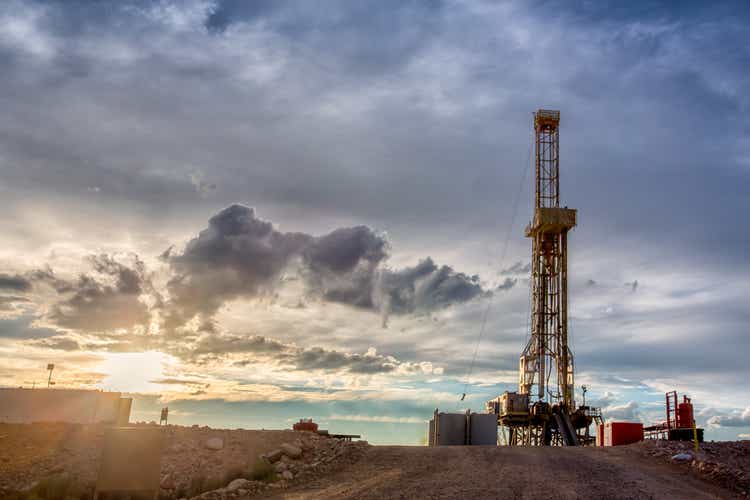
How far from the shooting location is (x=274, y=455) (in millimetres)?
26531

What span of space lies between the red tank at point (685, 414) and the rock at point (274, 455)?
19.6 m

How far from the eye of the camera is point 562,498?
20.9 meters

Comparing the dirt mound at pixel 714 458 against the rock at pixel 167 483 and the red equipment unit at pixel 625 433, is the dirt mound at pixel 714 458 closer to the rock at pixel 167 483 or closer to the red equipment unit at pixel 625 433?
the red equipment unit at pixel 625 433

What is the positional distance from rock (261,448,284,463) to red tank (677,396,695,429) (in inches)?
770

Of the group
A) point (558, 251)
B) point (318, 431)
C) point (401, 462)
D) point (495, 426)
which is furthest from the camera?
point (558, 251)

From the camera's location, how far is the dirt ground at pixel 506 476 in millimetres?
21656

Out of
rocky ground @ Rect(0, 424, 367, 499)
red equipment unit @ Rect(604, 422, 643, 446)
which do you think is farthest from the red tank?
rocky ground @ Rect(0, 424, 367, 499)

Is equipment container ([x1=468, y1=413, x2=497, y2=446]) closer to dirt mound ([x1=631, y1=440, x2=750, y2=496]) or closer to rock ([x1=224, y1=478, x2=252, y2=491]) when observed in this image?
dirt mound ([x1=631, y1=440, x2=750, y2=496])

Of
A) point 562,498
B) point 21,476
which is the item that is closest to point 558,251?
point 562,498

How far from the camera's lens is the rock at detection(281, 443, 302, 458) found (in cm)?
2681

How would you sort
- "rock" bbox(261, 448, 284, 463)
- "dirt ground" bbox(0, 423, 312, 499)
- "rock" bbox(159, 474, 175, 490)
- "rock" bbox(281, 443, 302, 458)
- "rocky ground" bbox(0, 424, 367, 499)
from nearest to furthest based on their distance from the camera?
"rock" bbox(159, 474, 175, 490)
"rocky ground" bbox(0, 424, 367, 499)
"dirt ground" bbox(0, 423, 312, 499)
"rock" bbox(261, 448, 284, 463)
"rock" bbox(281, 443, 302, 458)

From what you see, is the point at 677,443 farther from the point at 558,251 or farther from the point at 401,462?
the point at 558,251

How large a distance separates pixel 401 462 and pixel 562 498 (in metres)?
7.24

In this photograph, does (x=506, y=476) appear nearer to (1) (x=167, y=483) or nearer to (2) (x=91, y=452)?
(1) (x=167, y=483)
